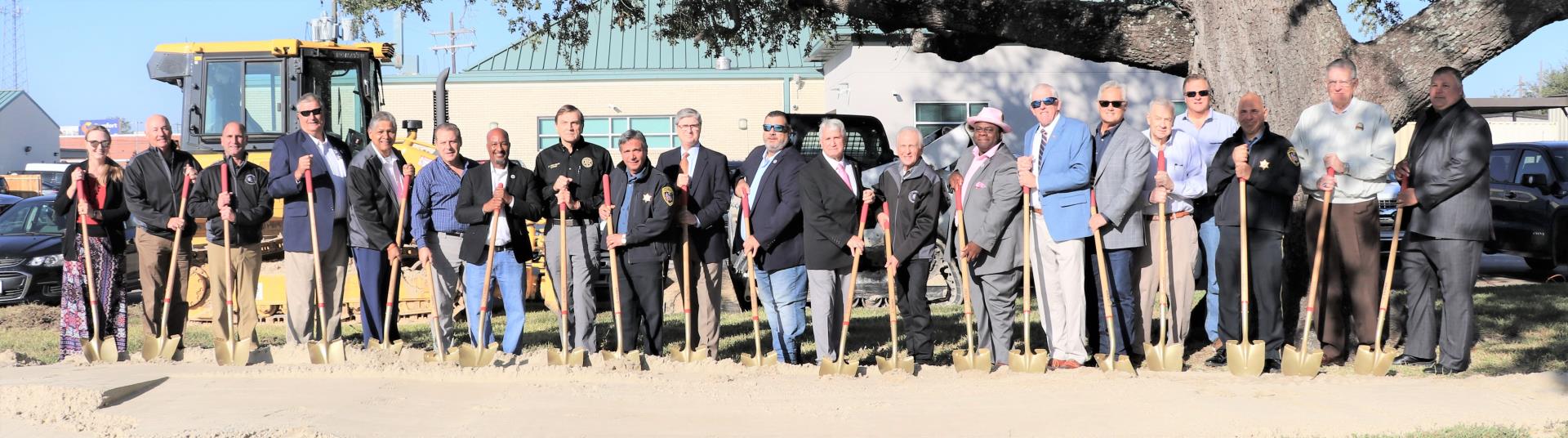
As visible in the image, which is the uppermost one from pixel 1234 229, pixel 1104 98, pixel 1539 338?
pixel 1104 98

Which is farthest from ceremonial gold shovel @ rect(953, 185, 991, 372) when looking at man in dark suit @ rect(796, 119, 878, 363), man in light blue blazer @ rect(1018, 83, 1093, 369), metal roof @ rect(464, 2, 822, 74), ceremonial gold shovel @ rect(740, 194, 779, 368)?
metal roof @ rect(464, 2, 822, 74)

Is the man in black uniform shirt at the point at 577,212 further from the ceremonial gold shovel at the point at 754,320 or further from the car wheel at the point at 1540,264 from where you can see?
the car wheel at the point at 1540,264

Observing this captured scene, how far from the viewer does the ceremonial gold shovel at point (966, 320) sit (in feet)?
23.3

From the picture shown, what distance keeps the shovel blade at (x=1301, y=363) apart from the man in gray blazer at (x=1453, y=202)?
96 centimetres

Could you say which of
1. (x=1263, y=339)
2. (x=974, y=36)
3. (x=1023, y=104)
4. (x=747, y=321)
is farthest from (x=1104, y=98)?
(x=1023, y=104)

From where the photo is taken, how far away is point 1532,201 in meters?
13.5

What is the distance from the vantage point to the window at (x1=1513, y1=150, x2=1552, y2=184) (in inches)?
535

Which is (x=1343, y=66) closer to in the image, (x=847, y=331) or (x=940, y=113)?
(x=847, y=331)

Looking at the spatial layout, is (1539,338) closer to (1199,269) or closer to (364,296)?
(1199,269)

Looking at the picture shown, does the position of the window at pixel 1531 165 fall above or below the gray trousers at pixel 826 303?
above

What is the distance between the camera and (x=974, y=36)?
379 inches

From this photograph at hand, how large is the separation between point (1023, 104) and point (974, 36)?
49.3 feet

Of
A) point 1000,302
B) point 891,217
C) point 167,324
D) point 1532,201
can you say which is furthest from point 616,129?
point 1000,302

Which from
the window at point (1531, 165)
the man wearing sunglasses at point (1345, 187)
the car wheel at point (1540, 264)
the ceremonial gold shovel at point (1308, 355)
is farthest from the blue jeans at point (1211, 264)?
the car wheel at point (1540, 264)
